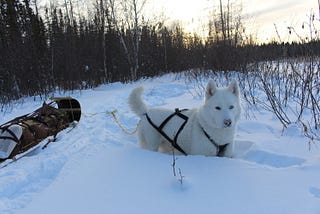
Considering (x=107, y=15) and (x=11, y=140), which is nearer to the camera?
(x=11, y=140)

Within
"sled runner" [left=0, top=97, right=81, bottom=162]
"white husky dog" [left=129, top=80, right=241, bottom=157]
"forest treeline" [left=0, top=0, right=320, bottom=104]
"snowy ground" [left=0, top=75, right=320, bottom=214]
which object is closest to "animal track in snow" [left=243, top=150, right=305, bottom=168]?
"snowy ground" [left=0, top=75, right=320, bottom=214]

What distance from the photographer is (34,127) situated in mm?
4359

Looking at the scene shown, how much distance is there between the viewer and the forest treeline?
11234mm

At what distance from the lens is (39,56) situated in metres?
15.4

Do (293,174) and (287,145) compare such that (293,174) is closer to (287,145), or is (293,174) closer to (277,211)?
(277,211)

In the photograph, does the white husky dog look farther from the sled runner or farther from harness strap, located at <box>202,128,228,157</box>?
the sled runner

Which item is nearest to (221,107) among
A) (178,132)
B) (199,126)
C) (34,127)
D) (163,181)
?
(199,126)

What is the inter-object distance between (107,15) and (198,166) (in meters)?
20.8

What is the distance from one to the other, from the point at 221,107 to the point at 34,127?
2.67 metres

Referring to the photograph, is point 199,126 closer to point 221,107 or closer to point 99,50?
point 221,107

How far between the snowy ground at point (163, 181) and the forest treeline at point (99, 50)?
203cm

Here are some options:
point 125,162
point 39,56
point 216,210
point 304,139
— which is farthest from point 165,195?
point 39,56

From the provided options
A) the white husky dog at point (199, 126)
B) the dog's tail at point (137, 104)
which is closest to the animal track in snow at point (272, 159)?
→ the white husky dog at point (199, 126)

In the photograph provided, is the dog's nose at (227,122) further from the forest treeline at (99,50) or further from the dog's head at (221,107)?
the forest treeline at (99,50)
